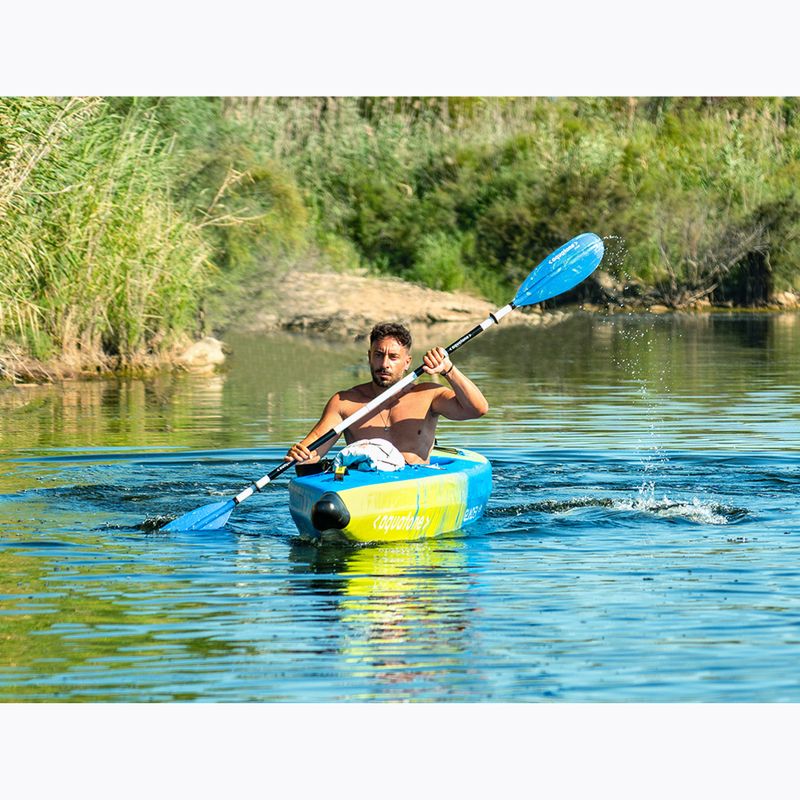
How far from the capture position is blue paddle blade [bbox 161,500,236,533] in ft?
25.8

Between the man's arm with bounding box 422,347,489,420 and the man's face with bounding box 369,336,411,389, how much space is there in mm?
148

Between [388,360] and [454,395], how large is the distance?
1.28 feet

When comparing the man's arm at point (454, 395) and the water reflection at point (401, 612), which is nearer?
the water reflection at point (401, 612)

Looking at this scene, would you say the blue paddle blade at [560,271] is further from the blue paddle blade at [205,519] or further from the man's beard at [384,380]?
the blue paddle blade at [205,519]

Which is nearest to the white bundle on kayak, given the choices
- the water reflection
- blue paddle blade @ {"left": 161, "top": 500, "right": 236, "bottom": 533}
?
the water reflection

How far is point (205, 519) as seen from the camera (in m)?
7.88

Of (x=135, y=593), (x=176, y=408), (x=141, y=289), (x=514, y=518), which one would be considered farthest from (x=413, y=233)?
(x=135, y=593)

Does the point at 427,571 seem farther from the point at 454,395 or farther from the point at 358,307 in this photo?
the point at 358,307

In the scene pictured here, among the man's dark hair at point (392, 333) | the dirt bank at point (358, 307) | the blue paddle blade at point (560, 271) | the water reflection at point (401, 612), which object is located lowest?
the water reflection at point (401, 612)

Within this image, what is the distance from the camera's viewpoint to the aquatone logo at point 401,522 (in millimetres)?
7289

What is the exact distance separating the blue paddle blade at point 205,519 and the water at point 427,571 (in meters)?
0.14

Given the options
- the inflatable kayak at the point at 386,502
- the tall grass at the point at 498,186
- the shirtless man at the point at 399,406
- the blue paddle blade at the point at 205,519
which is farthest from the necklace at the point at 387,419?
the tall grass at the point at 498,186

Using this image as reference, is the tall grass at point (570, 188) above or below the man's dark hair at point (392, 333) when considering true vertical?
above
